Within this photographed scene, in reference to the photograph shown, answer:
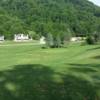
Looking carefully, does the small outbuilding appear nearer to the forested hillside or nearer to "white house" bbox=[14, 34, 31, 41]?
"white house" bbox=[14, 34, 31, 41]

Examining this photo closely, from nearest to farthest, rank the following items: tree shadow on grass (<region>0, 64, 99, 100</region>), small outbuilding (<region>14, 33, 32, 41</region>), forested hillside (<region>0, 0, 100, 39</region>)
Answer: tree shadow on grass (<region>0, 64, 99, 100</region>)
small outbuilding (<region>14, 33, 32, 41</region>)
forested hillside (<region>0, 0, 100, 39</region>)

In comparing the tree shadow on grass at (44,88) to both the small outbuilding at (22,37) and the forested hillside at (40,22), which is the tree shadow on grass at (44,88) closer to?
the forested hillside at (40,22)

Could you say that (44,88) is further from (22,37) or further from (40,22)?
(40,22)

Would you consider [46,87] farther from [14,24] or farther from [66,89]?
[14,24]

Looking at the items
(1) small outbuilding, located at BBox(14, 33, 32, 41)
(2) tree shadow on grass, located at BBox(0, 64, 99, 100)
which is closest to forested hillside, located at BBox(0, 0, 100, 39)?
(1) small outbuilding, located at BBox(14, 33, 32, 41)

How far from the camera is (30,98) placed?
1186cm

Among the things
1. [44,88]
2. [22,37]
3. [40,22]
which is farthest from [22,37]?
[44,88]

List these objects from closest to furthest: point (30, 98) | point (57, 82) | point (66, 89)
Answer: point (30, 98) < point (66, 89) < point (57, 82)

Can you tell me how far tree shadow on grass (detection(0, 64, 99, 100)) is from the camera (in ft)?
39.4

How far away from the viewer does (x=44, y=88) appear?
42.0 feet

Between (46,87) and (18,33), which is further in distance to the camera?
(18,33)

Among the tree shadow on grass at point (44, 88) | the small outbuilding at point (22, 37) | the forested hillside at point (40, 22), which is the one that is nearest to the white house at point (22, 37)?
the small outbuilding at point (22, 37)

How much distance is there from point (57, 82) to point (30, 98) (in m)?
1.99

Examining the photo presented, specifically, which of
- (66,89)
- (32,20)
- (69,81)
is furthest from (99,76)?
(32,20)
